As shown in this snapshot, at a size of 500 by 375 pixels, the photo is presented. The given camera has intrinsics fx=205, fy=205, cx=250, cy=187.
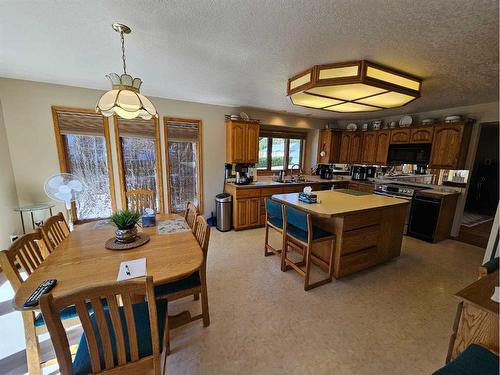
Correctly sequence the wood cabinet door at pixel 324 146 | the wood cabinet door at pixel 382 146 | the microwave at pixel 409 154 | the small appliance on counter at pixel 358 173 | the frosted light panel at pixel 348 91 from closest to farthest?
the frosted light panel at pixel 348 91, the microwave at pixel 409 154, the wood cabinet door at pixel 382 146, the small appliance on counter at pixel 358 173, the wood cabinet door at pixel 324 146

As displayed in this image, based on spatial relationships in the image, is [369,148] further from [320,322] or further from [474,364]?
[474,364]

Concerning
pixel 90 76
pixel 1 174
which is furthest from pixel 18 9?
pixel 1 174

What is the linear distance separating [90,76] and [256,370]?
3652mm

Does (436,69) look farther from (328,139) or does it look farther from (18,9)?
(18,9)

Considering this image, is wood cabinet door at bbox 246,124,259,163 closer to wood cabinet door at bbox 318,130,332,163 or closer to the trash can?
the trash can

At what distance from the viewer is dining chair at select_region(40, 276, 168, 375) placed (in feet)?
2.72

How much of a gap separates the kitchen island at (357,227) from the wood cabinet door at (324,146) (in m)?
2.60

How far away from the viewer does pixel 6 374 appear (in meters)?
1.41

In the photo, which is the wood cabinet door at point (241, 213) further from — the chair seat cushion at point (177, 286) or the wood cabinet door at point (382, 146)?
the wood cabinet door at point (382, 146)

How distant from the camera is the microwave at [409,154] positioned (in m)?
4.01

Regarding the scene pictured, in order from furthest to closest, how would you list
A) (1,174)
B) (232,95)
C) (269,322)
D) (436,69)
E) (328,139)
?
(328,139) → (232,95) → (1,174) → (436,69) → (269,322)

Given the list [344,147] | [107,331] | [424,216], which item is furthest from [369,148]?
[107,331]

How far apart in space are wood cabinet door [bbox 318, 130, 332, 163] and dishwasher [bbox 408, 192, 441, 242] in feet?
6.91

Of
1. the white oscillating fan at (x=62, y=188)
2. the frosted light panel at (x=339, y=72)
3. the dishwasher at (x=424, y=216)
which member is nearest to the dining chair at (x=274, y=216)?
the frosted light panel at (x=339, y=72)
